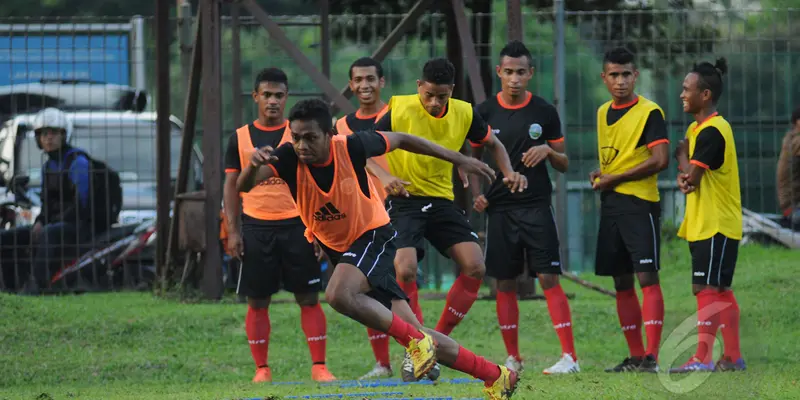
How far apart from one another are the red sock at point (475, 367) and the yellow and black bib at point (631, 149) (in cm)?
312

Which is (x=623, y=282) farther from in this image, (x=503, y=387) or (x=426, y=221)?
(x=503, y=387)

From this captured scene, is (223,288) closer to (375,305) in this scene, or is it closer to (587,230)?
(587,230)

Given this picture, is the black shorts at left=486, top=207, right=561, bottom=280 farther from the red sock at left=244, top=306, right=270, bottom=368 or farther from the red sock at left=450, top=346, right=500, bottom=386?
the red sock at left=450, top=346, right=500, bottom=386

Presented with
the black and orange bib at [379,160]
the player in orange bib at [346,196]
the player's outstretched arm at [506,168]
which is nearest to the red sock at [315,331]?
the black and orange bib at [379,160]

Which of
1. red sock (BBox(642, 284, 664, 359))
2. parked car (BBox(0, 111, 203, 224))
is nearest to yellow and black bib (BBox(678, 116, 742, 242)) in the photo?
red sock (BBox(642, 284, 664, 359))

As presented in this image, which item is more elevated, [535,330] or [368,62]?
[368,62]

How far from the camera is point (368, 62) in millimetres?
10883

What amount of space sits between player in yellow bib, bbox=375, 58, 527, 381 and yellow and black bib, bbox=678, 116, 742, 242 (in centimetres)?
146

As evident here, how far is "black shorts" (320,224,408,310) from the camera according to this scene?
8.18 meters

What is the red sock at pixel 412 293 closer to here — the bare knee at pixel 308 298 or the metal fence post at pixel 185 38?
the bare knee at pixel 308 298

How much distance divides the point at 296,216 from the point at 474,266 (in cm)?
142

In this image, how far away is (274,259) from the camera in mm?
10523

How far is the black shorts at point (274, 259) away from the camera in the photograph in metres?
10.5

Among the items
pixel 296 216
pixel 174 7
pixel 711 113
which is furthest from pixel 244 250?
pixel 174 7
